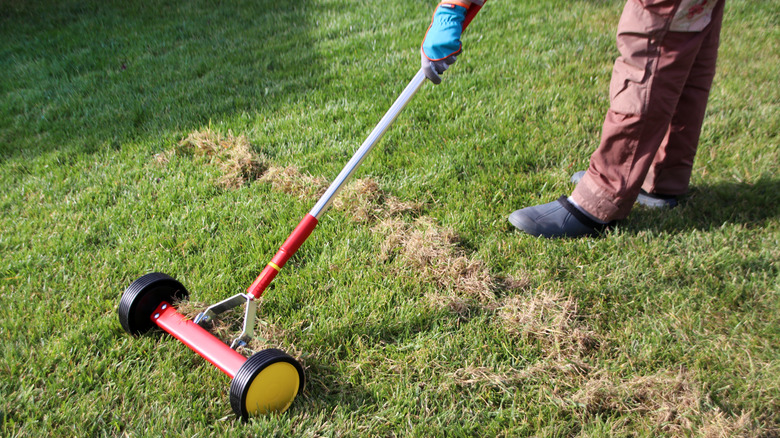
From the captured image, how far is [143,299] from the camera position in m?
2.40

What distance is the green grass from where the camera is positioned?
2143 mm

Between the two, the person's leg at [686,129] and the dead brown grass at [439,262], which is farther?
the person's leg at [686,129]

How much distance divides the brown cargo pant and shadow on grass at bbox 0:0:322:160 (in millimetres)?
2817

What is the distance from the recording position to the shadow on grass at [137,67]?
438cm

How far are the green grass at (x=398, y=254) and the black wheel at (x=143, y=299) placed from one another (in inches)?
2.8

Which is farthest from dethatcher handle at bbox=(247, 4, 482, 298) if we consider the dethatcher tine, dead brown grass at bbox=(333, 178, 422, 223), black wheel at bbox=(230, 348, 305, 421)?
dead brown grass at bbox=(333, 178, 422, 223)

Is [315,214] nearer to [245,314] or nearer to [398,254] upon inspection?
[245,314]

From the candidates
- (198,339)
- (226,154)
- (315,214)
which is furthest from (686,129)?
(226,154)

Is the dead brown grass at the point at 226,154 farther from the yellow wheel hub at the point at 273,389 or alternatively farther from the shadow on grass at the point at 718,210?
the shadow on grass at the point at 718,210

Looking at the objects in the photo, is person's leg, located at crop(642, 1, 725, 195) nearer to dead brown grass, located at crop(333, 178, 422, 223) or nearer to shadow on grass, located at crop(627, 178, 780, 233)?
shadow on grass, located at crop(627, 178, 780, 233)

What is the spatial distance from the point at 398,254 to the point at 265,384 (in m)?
1.14

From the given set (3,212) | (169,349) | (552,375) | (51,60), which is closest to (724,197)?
(552,375)

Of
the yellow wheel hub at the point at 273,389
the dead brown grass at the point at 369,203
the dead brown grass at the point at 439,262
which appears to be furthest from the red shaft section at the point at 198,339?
the dead brown grass at the point at 369,203

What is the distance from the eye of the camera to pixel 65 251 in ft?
9.89
